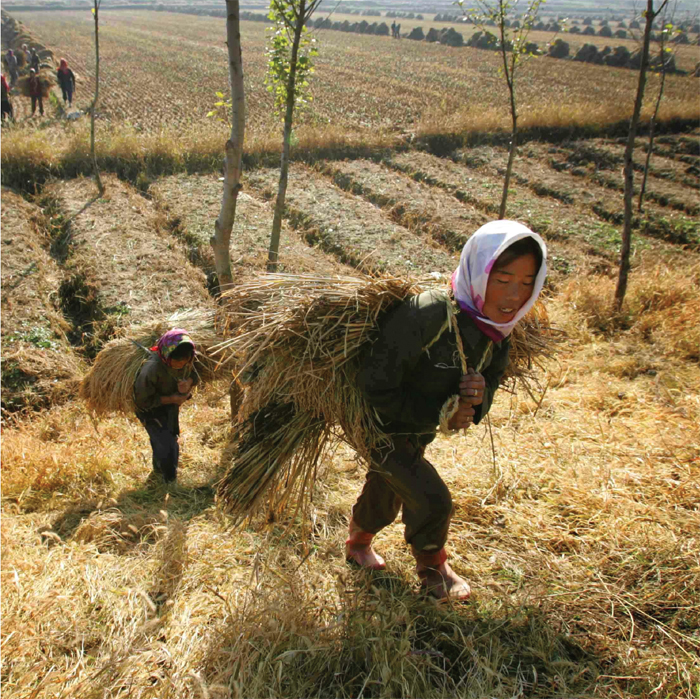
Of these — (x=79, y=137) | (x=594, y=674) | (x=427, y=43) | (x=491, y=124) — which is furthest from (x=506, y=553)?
(x=427, y=43)

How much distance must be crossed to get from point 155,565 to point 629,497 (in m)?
2.40

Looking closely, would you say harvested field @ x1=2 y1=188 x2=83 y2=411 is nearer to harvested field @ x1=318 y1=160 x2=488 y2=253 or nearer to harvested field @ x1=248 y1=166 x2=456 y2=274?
harvested field @ x1=248 y1=166 x2=456 y2=274

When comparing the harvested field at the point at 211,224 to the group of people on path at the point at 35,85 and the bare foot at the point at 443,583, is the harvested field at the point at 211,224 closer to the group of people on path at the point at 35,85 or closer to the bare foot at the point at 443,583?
the bare foot at the point at 443,583

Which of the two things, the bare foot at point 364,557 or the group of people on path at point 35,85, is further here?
the group of people on path at point 35,85

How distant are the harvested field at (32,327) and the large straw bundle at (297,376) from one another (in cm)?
350

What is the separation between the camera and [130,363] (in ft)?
12.4

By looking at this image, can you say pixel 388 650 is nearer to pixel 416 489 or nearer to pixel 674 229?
pixel 416 489

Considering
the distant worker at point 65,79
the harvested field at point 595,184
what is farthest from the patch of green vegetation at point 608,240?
the distant worker at point 65,79

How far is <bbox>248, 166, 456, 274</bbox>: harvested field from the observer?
8.04m

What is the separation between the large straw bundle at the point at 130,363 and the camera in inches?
147

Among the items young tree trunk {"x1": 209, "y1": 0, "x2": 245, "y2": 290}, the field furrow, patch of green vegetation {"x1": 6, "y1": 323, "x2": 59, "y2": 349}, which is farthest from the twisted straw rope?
patch of green vegetation {"x1": 6, "y1": 323, "x2": 59, "y2": 349}

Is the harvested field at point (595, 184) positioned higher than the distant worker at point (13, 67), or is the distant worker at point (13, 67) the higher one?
the distant worker at point (13, 67)

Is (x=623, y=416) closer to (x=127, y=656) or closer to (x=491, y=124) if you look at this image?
(x=127, y=656)

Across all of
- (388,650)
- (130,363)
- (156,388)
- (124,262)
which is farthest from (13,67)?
(388,650)
